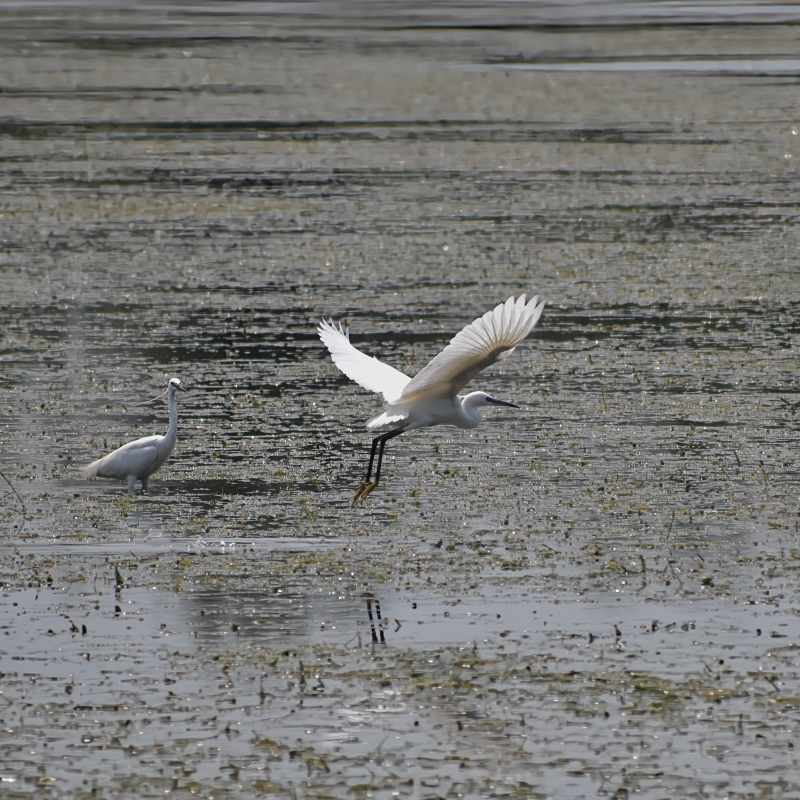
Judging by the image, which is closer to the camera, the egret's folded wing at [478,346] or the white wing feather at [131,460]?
the egret's folded wing at [478,346]

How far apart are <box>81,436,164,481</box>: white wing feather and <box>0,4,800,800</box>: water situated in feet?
0.50

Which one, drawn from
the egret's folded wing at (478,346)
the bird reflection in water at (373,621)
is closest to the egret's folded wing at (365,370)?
the egret's folded wing at (478,346)

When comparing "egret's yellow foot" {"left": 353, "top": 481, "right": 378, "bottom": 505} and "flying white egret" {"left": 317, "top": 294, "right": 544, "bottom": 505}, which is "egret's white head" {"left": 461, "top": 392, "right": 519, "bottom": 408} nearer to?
"flying white egret" {"left": 317, "top": 294, "right": 544, "bottom": 505}

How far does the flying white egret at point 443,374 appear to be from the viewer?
7398mm

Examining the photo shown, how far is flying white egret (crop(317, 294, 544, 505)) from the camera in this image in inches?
291

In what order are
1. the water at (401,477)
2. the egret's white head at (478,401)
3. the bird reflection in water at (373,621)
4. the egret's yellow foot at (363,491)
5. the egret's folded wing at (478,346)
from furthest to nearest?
the egret's white head at (478,401) < the egret's yellow foot at (363,491) < the egret's folded wing at (478,346) < the bird reflection in water at (373,621) < the water at (401,477)

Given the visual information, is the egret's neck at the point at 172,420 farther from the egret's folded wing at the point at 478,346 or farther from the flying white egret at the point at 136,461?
the egret's folded wing at the point at 478,346

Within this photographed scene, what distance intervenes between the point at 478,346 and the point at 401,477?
1.63m

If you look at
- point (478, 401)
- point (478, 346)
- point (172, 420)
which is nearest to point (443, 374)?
point (478, 346)

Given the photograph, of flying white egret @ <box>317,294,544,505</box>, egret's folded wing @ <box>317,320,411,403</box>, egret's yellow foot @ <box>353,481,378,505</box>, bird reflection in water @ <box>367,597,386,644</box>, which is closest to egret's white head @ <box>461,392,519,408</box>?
flying white egret @ <box>317,294,544,505</box>

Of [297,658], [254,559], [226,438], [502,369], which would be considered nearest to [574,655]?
[297,658]

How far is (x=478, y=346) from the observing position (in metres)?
7.68

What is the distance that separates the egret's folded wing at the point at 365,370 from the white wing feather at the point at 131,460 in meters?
1.08

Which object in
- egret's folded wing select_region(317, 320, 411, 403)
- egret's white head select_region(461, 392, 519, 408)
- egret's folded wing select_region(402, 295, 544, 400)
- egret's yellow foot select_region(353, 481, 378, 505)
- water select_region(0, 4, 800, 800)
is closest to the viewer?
water select_region(0, 4, 800, 800)
